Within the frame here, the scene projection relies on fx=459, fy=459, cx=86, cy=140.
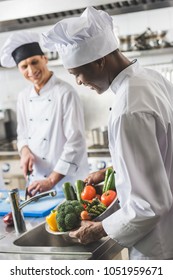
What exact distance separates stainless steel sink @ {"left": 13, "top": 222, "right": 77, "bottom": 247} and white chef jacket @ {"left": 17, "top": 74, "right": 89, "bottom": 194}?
79 centimetres

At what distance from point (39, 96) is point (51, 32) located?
147cm

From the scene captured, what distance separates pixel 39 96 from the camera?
2896 mm

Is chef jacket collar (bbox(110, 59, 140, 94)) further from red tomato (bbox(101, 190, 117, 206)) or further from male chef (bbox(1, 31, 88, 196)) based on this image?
male chef (bbox(1, 31, 88, 196))

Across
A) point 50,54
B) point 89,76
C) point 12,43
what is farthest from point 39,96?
point 89,76

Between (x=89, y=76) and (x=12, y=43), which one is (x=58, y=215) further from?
(x=12, y=43)

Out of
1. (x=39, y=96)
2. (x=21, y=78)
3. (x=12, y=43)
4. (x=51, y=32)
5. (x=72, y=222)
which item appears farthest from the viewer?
(x=21, y=78)

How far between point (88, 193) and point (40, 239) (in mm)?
261

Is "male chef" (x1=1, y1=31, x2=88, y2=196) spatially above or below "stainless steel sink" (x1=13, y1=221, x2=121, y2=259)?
above

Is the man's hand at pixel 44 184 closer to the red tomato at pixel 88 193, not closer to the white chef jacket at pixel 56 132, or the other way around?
the white chef jacket at pixel 56 132

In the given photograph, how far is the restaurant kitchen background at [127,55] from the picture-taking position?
12.0ft

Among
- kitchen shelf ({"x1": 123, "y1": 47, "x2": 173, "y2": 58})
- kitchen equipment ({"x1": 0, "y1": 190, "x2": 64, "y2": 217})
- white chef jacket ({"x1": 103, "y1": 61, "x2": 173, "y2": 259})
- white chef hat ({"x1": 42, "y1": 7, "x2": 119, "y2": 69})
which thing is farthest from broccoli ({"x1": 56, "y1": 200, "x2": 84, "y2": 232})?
kitchen shelf ({"x1": 123, "y1": 47, "x2": 173, "y2": 58})

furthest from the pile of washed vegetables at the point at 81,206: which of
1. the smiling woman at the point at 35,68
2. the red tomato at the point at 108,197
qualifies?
the smiling woman at the point at 35,68

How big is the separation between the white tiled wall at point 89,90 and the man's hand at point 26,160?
140 centimetres

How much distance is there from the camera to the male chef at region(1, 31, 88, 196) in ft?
8.76
